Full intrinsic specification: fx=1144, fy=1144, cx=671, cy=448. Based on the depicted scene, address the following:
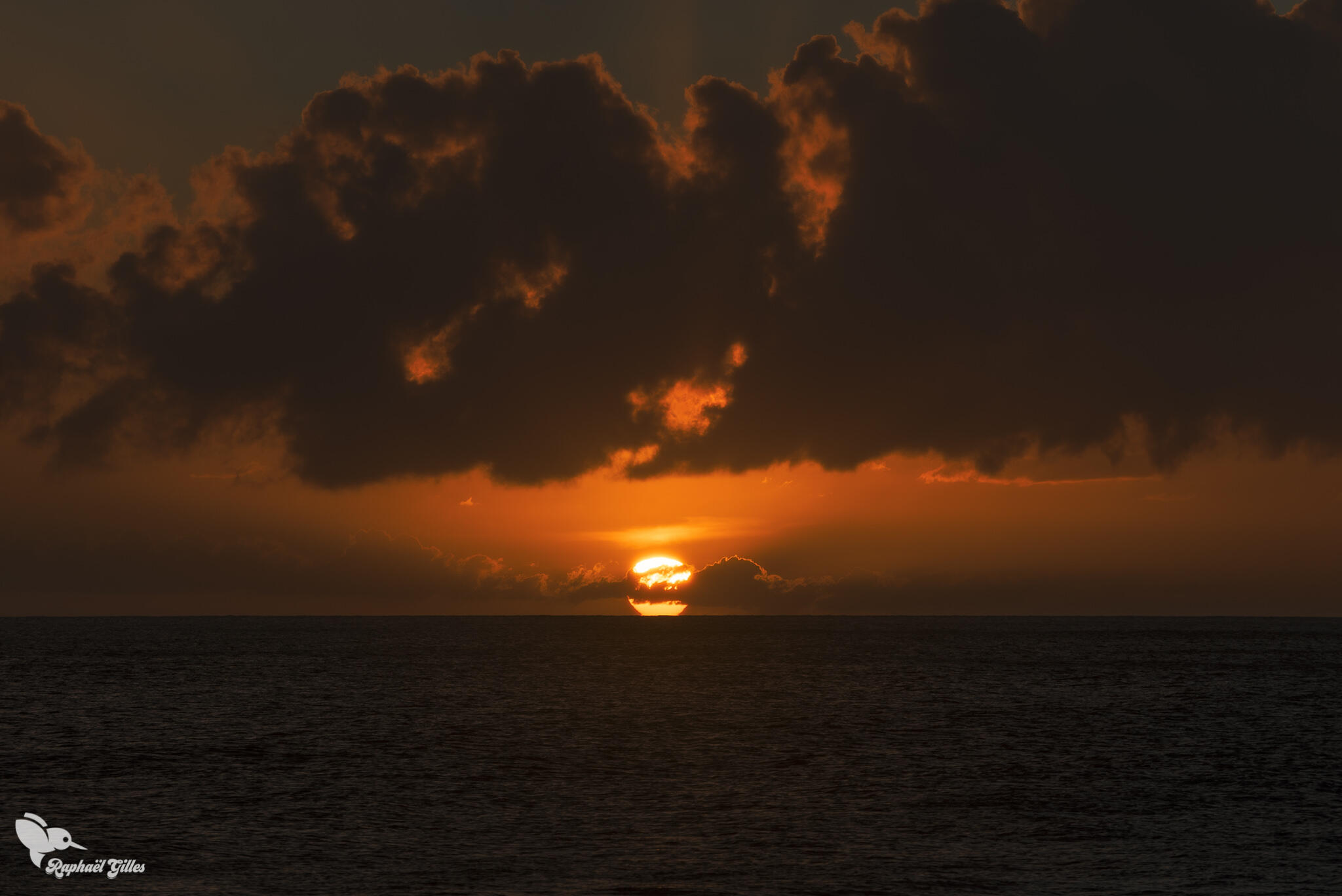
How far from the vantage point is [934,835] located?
140ft

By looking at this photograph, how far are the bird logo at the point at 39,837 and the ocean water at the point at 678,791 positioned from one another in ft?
2.21

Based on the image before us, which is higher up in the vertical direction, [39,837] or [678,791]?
[39,837]

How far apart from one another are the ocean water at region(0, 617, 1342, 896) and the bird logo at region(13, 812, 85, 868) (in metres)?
0.68

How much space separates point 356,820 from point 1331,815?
39.3m

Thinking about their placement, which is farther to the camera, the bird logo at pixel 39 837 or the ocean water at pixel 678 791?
the bird logo at pixel 39 837

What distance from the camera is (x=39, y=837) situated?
40.9m

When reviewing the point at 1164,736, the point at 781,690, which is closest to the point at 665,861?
the point at 1164,736

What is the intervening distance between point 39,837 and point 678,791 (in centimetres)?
2550

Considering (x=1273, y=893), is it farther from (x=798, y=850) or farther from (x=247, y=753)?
(x=247, y=753)

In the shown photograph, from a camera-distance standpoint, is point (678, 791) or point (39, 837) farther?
point (678, 791)

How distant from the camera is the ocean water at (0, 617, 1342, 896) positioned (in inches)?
1446

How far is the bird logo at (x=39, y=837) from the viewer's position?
3860cm

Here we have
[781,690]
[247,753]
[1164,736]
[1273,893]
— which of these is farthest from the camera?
[781,690]

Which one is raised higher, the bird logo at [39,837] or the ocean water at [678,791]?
the bird logo at [39,837]
